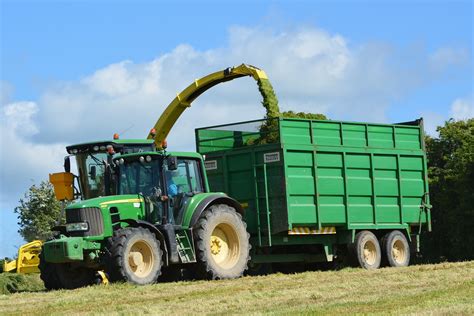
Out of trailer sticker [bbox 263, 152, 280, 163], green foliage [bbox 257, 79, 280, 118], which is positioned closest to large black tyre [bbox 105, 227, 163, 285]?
trailer sticker [bbox 263, 152, 280, 163]

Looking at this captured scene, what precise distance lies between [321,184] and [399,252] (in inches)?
127

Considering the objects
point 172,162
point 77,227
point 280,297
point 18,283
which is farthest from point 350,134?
point 18,283

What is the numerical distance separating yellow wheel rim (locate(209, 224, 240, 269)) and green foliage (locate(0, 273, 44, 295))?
17.4 feet

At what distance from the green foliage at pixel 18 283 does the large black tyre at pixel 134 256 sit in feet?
19.1

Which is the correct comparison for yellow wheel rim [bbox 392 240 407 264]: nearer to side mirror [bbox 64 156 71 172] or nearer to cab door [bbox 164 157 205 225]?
cab door [bbox 164 157 205 225]

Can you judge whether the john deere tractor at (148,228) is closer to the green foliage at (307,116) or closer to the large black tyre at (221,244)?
the large black tyre at (221,244)

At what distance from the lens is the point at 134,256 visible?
640 inches

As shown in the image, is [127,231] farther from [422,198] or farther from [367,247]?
[422,198]

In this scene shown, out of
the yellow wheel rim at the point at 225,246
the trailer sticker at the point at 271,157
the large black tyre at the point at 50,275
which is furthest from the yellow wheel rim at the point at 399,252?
the large black tyre at the point at 50,275

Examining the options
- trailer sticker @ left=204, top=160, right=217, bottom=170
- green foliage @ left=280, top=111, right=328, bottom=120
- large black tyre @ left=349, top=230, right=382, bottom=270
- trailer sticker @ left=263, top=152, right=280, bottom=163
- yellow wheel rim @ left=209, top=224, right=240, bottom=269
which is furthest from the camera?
green foliage @ left=280, top=111, right=328, bottom=120

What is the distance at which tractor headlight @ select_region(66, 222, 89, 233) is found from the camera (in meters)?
16.2

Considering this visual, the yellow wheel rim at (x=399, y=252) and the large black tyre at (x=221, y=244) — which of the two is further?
the yellow wheel rim at (x=399, y=252)

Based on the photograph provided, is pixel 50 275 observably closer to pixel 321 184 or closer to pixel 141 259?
pixel 141 259

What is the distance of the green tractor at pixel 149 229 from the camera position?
52.6ft
